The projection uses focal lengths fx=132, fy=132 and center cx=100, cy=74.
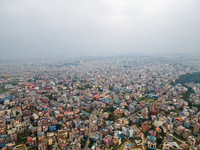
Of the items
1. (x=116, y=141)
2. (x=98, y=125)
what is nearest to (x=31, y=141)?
(x=98, y=125)

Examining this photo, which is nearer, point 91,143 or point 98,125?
point 91,143

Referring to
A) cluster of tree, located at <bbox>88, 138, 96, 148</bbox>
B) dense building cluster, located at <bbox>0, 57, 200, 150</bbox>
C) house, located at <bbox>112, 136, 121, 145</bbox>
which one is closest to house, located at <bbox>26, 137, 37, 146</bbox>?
dense building cluster, located at <bbox>0, 57, 200, 150</bbox>

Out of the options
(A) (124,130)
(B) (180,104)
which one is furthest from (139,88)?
(A) (124,130)

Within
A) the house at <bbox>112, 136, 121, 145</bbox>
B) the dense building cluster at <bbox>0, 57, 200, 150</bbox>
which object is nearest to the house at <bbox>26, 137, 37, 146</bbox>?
the dense building cluster at <bbox>0, 57, 200, 150</bbox>

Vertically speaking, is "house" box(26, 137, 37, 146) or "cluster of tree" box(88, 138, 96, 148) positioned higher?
"house" box(26, 137, 37, 146)

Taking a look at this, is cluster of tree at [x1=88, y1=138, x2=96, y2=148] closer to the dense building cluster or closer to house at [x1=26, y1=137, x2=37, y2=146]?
the dense building cluster

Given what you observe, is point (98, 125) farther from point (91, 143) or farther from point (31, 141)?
point (31, 141)

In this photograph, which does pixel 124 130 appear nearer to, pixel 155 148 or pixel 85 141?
pixel 155 148

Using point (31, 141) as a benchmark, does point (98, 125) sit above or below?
below

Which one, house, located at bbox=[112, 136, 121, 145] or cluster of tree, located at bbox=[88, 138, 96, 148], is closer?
cluster of tree, located at bbox=[88, 138, 96, 148]

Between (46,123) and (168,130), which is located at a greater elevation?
(46,123)

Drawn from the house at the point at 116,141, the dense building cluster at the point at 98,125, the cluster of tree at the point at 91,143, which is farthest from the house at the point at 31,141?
the house at the point at 116,141
